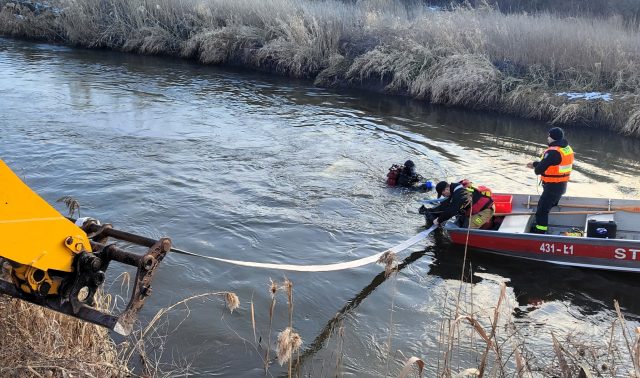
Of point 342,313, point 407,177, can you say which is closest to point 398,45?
point 407,177

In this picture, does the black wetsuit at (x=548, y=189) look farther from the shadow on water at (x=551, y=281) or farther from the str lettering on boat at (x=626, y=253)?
the str lettering on boat at (x=626, y=253)

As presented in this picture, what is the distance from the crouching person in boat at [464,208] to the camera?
881 centimetres

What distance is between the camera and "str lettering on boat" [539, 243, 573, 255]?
329 inches

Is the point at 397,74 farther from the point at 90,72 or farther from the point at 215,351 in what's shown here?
the point at 215,351

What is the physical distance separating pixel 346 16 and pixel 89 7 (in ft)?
A: 31.5

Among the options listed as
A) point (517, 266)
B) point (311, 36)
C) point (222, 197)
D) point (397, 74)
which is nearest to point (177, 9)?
point (311, 36)

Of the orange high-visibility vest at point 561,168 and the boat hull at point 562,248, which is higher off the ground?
the orange high-visibility vest at point 561,168

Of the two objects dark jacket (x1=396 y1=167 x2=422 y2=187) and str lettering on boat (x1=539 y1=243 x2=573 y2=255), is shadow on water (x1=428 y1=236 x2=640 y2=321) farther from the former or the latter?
dark jacket (x1=396 y1=167 x2=422 y2=187)

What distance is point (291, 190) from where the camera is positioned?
35.0ft

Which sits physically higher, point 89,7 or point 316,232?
point 89,7

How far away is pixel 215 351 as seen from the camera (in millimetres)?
6066

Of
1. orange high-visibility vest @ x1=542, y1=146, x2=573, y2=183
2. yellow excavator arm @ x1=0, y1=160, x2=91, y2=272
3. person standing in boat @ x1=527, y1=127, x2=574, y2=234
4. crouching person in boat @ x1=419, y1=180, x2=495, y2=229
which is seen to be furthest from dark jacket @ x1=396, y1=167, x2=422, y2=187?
yellow excavator arm @ x1=0, y1=160, x2=91, y2=272

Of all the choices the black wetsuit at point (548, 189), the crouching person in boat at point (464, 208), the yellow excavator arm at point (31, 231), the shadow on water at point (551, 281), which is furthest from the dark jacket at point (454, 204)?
the yellow excavator arm at point (31, 231)

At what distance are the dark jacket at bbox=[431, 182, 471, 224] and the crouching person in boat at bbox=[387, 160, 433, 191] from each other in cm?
177
